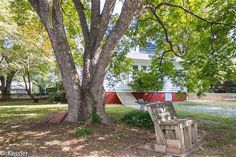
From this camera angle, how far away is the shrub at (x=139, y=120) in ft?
24.5

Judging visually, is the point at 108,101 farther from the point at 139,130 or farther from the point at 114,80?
the point at 139,130

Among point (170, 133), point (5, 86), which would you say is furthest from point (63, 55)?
point (5, 86)

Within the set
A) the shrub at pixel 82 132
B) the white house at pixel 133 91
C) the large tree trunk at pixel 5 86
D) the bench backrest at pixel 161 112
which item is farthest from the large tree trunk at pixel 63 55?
the large tree trunk at pixel 5 86

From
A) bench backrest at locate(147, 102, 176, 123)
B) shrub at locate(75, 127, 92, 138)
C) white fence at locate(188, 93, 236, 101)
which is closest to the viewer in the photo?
bench backrest at locate(147, 102, 176, 123)

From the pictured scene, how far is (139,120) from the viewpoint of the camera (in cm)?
760

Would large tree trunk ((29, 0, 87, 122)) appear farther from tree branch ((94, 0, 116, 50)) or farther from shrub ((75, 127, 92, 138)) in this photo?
tree branch ((94, 0, 116, 50))

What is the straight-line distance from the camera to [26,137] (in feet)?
19.5

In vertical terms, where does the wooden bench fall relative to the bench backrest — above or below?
below

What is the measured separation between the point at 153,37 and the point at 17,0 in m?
6.04

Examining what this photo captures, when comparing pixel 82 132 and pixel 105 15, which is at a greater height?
pixel 105 15

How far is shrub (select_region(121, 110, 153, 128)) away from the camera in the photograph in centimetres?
746

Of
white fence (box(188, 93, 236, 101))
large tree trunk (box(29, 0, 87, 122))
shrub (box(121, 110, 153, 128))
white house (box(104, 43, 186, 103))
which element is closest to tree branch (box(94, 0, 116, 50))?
large tree trunk (box(29, 0, 87, 122))

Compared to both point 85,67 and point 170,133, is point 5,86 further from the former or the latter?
point 170,133

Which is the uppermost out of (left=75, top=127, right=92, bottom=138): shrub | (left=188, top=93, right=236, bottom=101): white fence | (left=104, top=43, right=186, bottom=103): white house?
(left=104, top=43, right=186, bottom=103): white house
